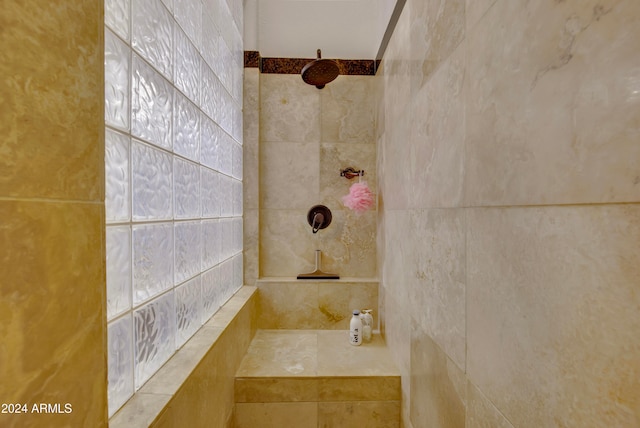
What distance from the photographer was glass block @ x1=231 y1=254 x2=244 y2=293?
1.60m

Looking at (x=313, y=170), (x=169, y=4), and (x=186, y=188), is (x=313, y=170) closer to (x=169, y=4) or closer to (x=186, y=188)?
(x=186, y=188)

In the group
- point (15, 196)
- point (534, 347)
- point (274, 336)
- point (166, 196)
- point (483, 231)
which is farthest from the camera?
point (274, 336)

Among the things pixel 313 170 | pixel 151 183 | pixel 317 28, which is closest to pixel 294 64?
pixel 317 28

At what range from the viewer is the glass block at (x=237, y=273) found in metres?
1.60

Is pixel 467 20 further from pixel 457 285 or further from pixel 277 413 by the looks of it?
pixel 277 413

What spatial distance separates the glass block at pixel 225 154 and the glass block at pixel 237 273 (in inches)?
19.1

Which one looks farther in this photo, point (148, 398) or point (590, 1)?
point (148, 398)

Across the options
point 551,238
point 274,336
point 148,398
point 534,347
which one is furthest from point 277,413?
point 551,238

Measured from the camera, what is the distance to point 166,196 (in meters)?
0.84

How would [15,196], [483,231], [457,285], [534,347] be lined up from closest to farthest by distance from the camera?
1. [15,196]
2. [534,347]
3. [483,231]
4. [457,285]

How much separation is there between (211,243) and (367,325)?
976 mm

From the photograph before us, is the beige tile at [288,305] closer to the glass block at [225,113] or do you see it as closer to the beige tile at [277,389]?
the beige tile at [277,389]

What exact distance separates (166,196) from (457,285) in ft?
2.67

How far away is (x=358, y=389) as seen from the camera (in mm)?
1319
